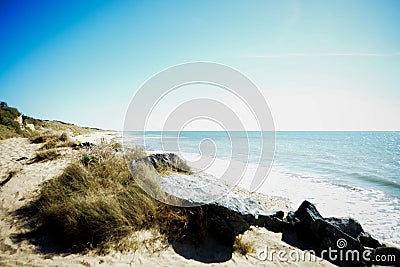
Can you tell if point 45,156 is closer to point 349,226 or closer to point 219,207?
point 219,207

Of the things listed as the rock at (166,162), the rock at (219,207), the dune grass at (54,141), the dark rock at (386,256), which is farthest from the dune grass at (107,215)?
the dune grass at (54,141)

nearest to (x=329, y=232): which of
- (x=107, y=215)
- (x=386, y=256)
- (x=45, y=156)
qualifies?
(x=386, y=256)

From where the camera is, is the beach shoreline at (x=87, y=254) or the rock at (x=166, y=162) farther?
the rock at (x=166, y=162)

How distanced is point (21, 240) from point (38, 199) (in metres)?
1.64

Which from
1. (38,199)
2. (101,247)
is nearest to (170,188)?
(101,247)

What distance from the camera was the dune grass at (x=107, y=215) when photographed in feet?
11.8

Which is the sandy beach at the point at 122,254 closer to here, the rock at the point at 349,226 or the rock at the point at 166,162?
the rock at the point at 349,226

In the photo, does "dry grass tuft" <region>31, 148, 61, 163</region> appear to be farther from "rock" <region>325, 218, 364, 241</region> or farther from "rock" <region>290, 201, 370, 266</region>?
"rock" <region>325, 218, 364, 241</region>

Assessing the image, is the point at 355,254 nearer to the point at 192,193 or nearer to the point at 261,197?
the point at 192,193

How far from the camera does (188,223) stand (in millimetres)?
4070

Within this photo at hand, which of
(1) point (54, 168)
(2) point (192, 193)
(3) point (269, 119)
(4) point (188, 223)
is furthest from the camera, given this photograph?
(1) point (54, 168)

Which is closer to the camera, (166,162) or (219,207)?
(219,207)

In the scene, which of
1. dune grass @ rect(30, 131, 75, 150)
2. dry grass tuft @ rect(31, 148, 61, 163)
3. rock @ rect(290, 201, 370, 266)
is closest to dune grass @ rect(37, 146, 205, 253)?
rock @ rect(290, 201, 370, 266)

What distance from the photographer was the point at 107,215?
3785 millimetres
